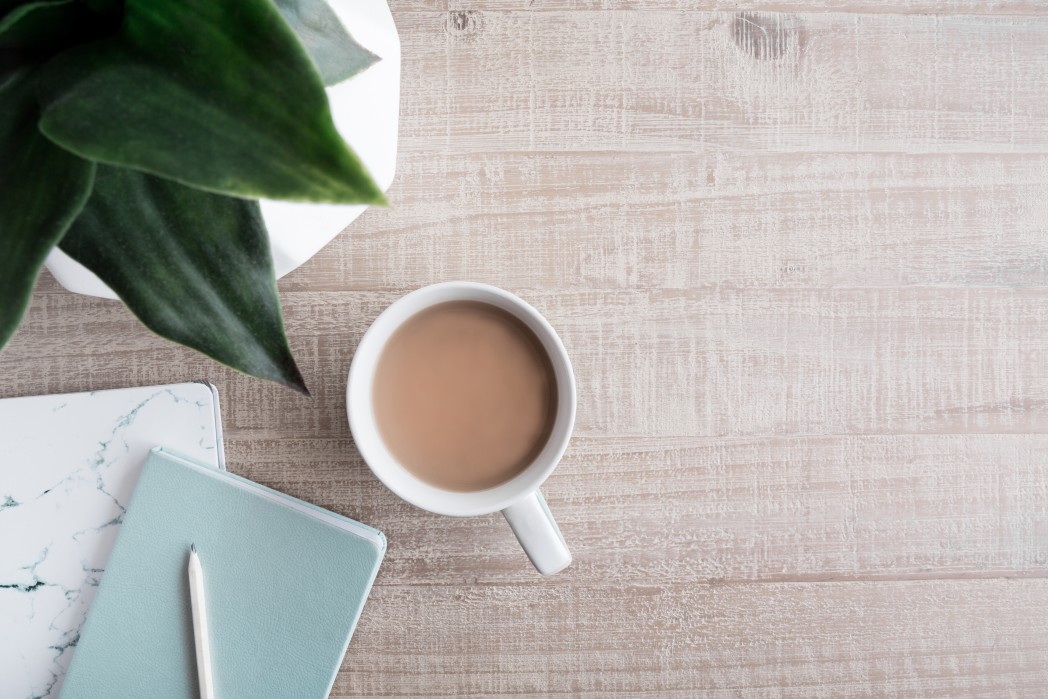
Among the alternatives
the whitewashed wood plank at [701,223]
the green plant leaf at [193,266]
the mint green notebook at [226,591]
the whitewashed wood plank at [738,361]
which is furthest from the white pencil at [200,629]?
the green plant leaf at [193,266]

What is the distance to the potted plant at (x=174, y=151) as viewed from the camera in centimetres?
25

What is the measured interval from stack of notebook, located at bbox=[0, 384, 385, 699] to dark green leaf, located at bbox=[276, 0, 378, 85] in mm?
321

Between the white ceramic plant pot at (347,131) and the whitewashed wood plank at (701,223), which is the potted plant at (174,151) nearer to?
the white ceramic plant pot at (347,131)

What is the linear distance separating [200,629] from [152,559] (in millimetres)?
62

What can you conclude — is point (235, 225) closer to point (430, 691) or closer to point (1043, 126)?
point (430, 691)

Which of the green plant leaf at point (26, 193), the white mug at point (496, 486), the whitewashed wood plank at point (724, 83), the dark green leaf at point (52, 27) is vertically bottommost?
the white mug at point (496, 486)

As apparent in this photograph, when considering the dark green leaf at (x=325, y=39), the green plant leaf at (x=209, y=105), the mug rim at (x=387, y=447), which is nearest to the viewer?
the green plant leaf at (x=209, y=105)

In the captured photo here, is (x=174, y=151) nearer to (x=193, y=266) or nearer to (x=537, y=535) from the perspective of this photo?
(x=193, y=266)

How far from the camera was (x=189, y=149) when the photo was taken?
0.25 meters

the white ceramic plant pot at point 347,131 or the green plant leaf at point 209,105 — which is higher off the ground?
the green plant leaf at point 209,105

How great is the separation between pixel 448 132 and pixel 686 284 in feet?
0.69

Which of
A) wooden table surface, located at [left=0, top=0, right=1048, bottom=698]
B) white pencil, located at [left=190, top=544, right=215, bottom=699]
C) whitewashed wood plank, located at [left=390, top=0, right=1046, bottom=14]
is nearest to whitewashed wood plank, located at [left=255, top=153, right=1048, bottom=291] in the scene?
wooden table surface, located at [left=0, top=0, right=1048, bottom=698]

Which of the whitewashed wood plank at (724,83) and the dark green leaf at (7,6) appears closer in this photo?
the dark green leaf at (7,6)

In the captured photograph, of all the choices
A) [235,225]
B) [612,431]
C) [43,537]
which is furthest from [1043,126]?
[43,537]
